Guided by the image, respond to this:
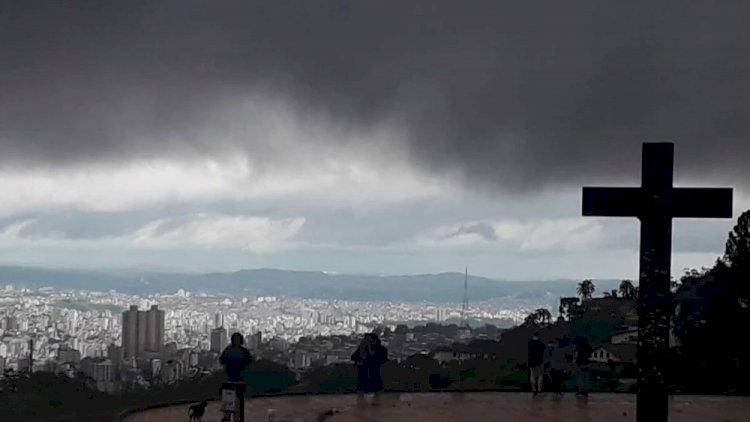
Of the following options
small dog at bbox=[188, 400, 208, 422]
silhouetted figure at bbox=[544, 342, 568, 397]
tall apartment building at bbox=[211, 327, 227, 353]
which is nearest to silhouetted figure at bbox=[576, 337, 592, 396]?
silhouetted figure at bbox=[544, 342, 568, 397]

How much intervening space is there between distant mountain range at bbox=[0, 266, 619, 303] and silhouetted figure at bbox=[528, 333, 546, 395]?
1074 centimetres

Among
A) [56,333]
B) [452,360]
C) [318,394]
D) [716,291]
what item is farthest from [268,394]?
[716,291]

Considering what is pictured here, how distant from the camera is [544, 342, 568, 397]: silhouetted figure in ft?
53.0

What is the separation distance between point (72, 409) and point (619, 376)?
10.1m

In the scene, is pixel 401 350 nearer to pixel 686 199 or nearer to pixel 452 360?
pixel 452 360

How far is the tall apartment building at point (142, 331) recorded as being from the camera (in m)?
18.9

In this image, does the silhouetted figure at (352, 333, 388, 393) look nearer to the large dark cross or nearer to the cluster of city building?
the cluster of city building

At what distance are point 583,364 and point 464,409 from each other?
9.18 feet

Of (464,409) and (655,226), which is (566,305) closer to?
(464,409)

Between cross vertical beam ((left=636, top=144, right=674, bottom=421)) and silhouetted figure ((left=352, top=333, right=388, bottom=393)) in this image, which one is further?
silhouetted figure ((left=352, top=333, right=388, bottom=393))

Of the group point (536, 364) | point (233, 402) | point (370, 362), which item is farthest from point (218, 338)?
point (233, 402)

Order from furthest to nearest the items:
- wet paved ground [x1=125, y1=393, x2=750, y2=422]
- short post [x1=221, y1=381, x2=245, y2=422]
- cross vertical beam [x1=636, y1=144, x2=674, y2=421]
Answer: wet paved ground [x1=125, y1=393, x2=750, y2=422]
short post [x1=221, y1=381, x2=245, y2=422]
cross vertical beam [x1=636, y1=144, x2=674, y2=421]

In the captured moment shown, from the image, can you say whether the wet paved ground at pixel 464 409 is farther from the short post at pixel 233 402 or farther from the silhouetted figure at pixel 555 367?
the short post at pixel 233 402

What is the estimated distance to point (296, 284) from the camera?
28.0 m
